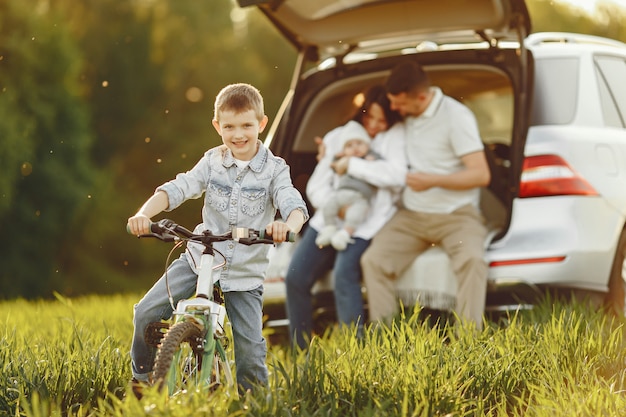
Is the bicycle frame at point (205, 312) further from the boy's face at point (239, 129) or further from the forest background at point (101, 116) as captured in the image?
the forest background at point (101, 116)

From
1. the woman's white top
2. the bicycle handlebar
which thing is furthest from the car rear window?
the bicycle handlebar

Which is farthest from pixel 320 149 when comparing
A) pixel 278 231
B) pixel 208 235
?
pixel 278 231

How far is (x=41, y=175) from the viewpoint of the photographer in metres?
29.2

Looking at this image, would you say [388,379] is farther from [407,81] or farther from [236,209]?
[407,81]

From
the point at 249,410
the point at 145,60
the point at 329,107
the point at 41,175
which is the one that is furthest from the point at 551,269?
the point at 145,60

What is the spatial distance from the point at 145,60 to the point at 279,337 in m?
28.6

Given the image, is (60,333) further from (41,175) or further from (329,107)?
(41,175)

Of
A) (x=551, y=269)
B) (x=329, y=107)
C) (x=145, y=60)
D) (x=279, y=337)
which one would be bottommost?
(x=279, y=337)

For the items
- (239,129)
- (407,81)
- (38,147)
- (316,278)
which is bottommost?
(316,278)

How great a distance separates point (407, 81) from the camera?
643cm

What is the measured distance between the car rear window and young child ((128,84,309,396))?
2370mm

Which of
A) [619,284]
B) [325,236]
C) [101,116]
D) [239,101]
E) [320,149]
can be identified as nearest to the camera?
[239,101]

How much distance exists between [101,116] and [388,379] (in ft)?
104

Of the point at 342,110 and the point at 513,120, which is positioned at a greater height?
the point at 342,110
